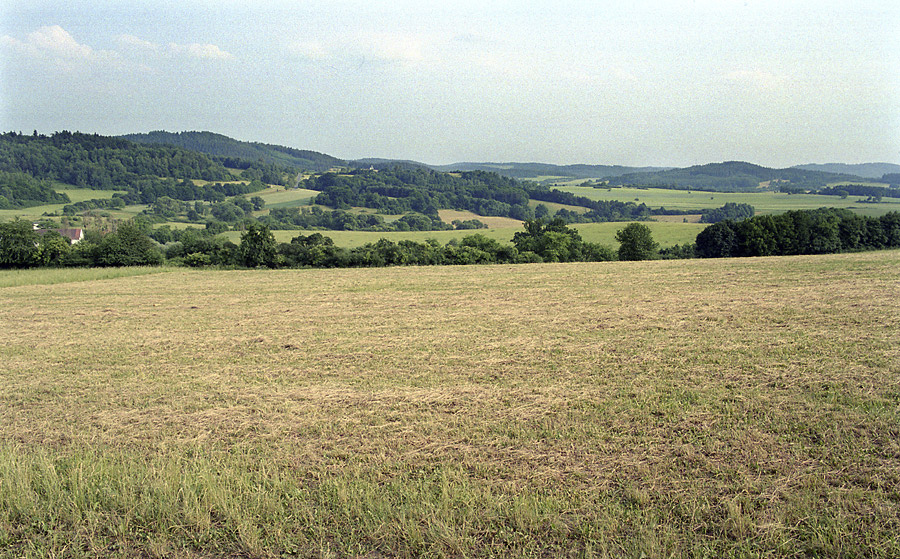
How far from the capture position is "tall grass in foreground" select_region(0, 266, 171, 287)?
118 ft

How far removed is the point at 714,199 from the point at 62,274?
126684 millimetres

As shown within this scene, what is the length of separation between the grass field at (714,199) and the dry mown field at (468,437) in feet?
280

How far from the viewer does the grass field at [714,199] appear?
92.1 m

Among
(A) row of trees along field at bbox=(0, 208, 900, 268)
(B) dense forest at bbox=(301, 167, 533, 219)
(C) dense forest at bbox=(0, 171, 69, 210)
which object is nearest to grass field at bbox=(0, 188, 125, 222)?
(C) dense forest at bbox=(0, 171, 69, 210)

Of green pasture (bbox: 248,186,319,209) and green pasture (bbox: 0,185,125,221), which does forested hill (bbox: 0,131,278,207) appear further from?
green pasture (bbox: 248,186,319,209)

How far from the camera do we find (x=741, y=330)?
13.4 m

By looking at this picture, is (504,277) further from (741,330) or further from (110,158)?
(110,158)

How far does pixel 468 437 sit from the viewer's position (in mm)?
7426

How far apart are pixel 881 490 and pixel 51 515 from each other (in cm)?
879

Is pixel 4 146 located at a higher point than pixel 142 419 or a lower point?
higher

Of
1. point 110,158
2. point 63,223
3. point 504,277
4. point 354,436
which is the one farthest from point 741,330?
point 110,158

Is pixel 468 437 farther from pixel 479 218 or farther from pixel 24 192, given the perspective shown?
pixel 24 192

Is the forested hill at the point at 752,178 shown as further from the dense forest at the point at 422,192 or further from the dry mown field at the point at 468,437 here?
the dry mown field at the point at 468,437

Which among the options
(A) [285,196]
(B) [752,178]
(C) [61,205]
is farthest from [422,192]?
(B) [752,178]
